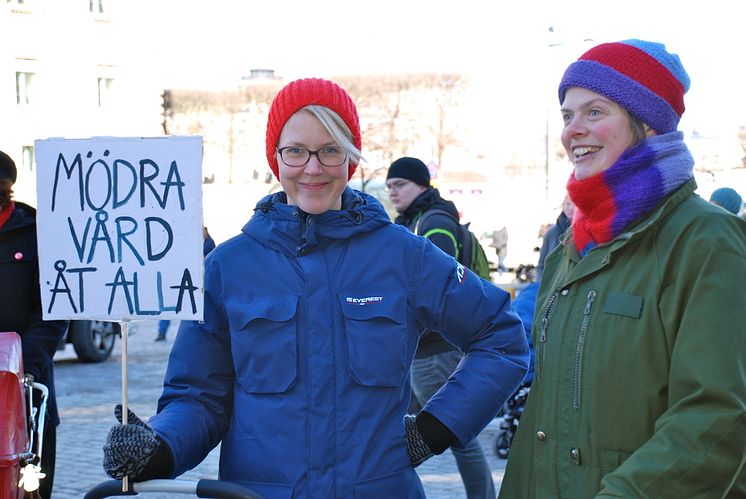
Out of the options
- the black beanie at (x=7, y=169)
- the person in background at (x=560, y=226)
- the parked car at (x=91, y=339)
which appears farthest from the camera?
the parked car at (x=91, y=339)

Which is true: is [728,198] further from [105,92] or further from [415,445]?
[105,92]

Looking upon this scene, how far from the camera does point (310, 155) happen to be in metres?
3.01

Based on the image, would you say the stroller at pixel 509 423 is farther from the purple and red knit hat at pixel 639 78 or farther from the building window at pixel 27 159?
the building window at pixel 27 159

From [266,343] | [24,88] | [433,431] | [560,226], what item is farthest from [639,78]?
[24,88]

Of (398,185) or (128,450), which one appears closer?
(128,450)

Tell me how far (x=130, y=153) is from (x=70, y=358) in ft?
41.6

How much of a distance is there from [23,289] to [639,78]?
3.39 meters

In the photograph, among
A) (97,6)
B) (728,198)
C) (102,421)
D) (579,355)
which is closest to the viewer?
(579,355)

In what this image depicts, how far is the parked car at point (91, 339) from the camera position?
560 inches

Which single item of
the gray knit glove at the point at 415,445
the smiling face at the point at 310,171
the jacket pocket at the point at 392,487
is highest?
the smiling face at the point at 310,171

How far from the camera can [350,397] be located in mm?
2824

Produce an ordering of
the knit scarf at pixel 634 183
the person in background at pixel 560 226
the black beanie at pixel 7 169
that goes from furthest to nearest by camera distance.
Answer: the person in background at pixel 560 226, the black beanie at pixel 7 169, the knit scarf at pixel 634 183

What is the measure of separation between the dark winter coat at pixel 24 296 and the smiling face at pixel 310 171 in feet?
8.02

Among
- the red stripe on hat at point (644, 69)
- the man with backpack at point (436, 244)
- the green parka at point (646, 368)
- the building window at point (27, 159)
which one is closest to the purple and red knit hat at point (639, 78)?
the red stripe on hat at point (644, 69)
